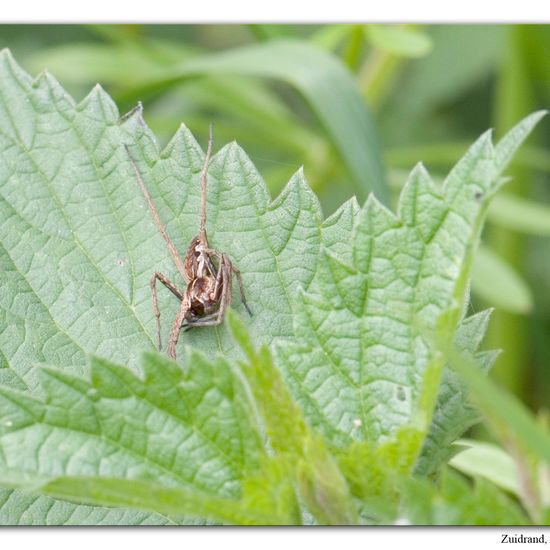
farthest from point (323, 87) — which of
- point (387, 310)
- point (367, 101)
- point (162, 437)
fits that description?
point (162, 437)

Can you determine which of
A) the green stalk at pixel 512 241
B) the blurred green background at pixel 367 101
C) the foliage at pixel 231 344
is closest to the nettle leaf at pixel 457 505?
the foliage at pixel 231 344

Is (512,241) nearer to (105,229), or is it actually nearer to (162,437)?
(105,229)

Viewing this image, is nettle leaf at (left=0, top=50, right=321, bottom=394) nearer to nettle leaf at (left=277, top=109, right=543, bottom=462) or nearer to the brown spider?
the brown spider

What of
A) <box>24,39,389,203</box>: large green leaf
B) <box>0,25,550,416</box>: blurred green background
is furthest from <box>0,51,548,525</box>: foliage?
<box>24,39,389,203</box>: large green leaf

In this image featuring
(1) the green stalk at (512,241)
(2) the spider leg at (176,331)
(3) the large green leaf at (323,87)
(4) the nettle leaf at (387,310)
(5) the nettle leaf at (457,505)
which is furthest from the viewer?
(1) the green stalk at (512,241)

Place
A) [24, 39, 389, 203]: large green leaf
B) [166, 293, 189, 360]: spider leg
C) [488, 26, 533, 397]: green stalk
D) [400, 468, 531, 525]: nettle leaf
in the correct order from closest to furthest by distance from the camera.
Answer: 1. [400, 468, 531, 525]: nettle leaf
2. [166, 293, 189, 360]: spider leg
3. [24, 39, 389, 203]: large green leaf
4. [488, 26, 533, 397]: green stalk

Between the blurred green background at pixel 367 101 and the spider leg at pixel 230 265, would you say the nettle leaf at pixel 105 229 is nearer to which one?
the spider leg at pixel 230 265
